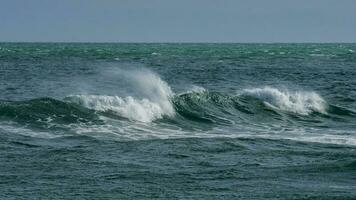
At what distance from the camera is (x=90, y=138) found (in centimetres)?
2025

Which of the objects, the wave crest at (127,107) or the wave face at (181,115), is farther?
the wave crest at (127,107)

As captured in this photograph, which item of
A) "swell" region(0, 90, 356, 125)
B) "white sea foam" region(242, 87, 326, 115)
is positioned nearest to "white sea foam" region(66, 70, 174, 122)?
"swell" region(0, 90, 356, 125)

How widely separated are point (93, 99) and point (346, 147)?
35.8 feet

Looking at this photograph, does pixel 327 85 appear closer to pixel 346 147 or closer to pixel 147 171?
pixel 346 147

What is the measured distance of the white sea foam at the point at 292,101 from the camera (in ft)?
107

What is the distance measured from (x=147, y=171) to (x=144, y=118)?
1081 cm

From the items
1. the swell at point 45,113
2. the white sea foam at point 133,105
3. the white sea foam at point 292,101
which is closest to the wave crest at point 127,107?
the white sea foam at point 133,105

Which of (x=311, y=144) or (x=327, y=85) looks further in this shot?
(x=327, y=85)

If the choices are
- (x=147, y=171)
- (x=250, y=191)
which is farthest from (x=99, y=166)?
(x=250, y=191)

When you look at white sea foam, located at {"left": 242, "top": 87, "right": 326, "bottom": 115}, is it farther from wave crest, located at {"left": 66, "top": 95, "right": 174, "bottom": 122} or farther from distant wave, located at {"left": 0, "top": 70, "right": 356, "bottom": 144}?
wave crest, located at {"left": 66, "top": 95, "right": 174, "bottom": 122}

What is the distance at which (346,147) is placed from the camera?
776 inches

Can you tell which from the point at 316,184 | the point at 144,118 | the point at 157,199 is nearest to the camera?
the point at 157,199

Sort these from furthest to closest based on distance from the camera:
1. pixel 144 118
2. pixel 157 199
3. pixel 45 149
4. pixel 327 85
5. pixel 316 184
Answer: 1. pixel 327 85
2. pixel 144 118
3. pixel 45 149
4. pixel 316 184
5. pixel 157 199

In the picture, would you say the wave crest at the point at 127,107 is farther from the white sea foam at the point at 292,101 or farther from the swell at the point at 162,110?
the white sea foam at the point at 292,101
